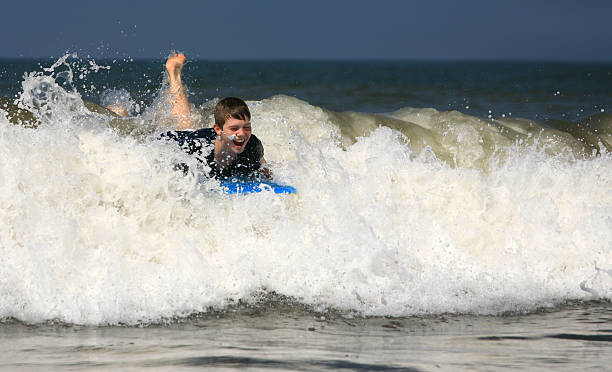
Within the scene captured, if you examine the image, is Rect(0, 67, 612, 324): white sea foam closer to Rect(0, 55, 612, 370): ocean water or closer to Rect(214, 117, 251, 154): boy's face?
Rect(0, 55, 612, 370): ocean water

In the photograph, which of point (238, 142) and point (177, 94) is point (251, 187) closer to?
point (238, 142)

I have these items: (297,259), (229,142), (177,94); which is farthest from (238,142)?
(177,94)

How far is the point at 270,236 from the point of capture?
4941mm

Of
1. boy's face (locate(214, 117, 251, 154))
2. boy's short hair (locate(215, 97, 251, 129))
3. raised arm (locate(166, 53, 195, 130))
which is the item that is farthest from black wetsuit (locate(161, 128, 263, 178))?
raised arm (locate(166, 53, 195, 130))

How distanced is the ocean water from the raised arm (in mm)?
600

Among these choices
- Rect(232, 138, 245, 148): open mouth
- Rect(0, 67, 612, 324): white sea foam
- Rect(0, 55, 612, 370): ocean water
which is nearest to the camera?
Rect(0, 55, 612, 370): ocean water

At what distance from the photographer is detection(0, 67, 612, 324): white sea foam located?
14.2ft

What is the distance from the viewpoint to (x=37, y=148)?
5.00m

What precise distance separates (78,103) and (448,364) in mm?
3753

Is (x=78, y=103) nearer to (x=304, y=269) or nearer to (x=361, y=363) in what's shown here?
(x=304, y=269)

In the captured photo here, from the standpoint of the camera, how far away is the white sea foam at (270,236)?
4320 mm

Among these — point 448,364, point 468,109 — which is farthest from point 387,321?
point 468,109

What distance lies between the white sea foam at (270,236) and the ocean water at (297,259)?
0.01 meters

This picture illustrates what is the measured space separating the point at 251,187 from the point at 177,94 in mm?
2696
